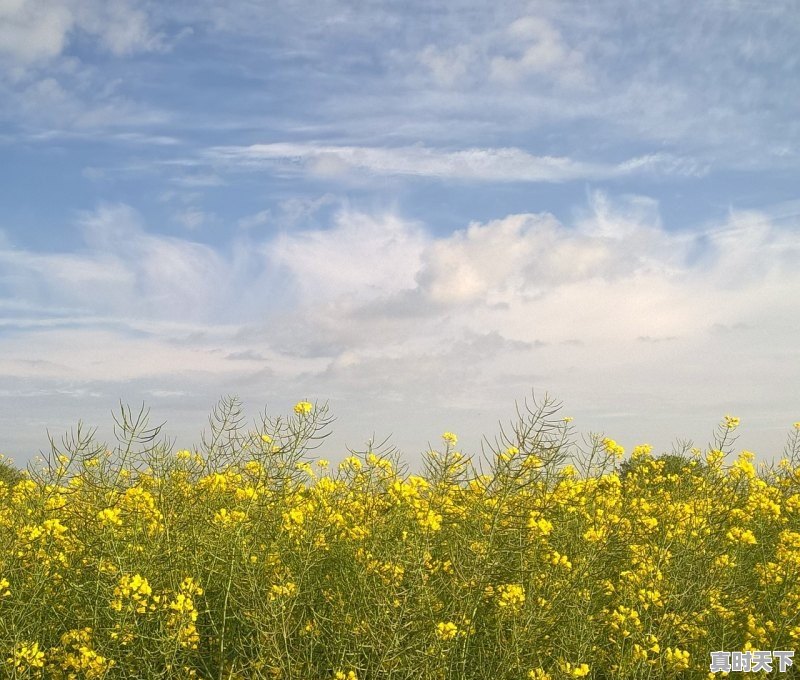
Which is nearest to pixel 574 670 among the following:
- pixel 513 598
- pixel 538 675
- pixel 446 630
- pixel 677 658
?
pixel 538 675

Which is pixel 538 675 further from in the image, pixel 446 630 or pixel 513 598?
pixel 446 630

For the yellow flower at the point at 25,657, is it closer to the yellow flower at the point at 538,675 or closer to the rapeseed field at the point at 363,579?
the rapeseed field at the point at 363,579

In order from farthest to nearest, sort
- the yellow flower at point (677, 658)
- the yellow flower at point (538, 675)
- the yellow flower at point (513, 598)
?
the yellow flower at point (677, 658)
the yellow flower at point (513, 598)
the yellow flower at point (538, 675)

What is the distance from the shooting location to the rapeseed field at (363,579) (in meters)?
3.91

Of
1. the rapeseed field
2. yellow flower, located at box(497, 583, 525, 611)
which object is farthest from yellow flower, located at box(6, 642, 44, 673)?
yellow flower, located at box(497, 583, 525, 611)

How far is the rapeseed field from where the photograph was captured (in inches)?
154

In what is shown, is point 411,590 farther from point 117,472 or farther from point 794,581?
point 794,581

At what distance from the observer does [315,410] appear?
4930mm

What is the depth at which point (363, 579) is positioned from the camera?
13.9ft

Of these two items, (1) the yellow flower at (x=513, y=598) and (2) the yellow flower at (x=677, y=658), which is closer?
(1) the yellow flower at (x=513, y=598)

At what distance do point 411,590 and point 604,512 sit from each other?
2638 mm

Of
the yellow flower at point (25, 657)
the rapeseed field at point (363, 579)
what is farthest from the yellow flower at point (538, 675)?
the yellow flower at point (25, 657)

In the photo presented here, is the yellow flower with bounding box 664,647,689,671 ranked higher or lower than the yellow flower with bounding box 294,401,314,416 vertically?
lower

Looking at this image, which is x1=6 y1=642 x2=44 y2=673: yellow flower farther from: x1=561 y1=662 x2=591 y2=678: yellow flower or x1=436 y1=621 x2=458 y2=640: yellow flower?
x1=561 y1=662 x2=591 y2=678: yellow flower
